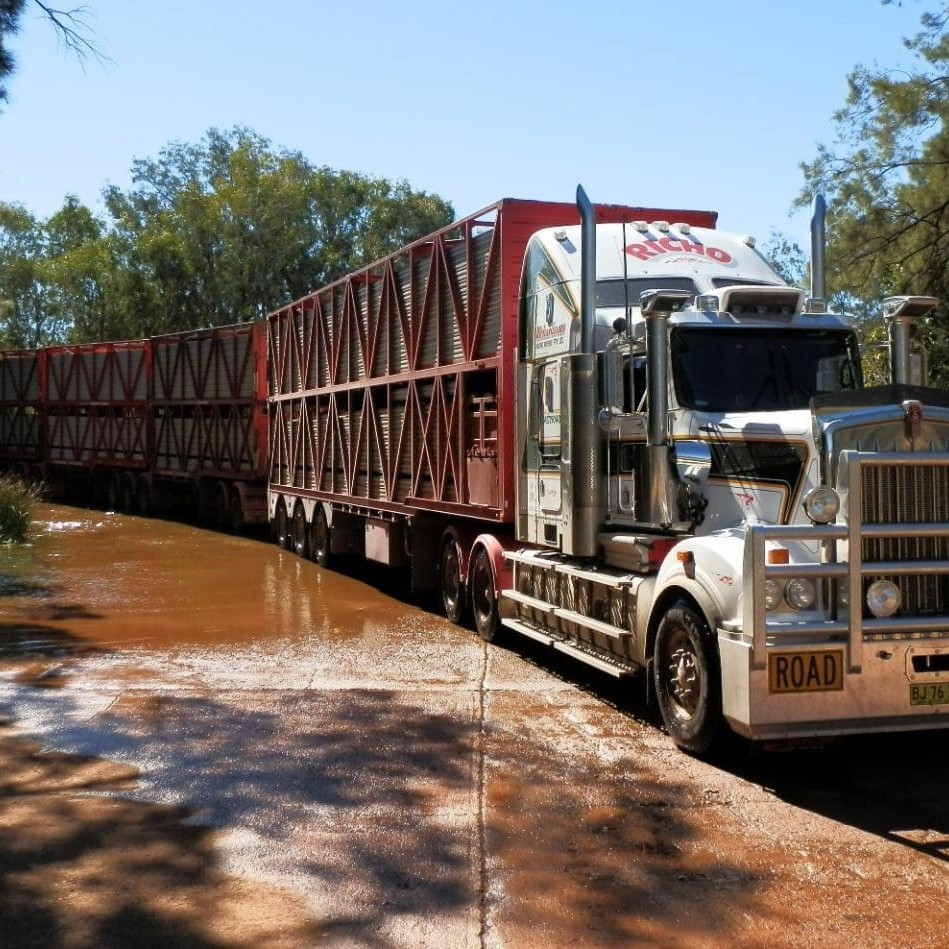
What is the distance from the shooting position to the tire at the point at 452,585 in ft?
40.0

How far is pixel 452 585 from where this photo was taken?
1244 centimetres

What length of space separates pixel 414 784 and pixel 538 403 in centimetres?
408

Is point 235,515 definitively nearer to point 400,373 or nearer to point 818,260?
point 400,373

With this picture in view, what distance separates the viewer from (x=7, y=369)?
38.7m

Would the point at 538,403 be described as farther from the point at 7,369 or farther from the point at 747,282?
the point at 7,369

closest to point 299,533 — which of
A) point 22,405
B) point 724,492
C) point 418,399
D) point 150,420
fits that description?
point 418,399

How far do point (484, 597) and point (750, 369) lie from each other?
13.9 feet

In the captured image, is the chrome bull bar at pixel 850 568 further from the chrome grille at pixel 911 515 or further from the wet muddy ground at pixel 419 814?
the wet muddy ground at pixel 419 814

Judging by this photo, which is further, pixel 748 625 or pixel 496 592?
pixel 496 592

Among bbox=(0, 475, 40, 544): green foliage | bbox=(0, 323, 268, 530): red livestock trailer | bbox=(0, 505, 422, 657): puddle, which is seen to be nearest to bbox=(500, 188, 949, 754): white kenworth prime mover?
bbox=(0, 505, 422, 657): puddle

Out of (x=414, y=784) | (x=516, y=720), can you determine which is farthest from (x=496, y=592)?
(x=414, y=784)

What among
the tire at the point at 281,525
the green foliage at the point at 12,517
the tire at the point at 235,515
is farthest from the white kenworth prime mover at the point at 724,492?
the tire at the point at 235,515

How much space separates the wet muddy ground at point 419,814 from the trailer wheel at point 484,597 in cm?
62

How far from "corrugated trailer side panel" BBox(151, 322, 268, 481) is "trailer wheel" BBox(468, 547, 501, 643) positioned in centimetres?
1164
